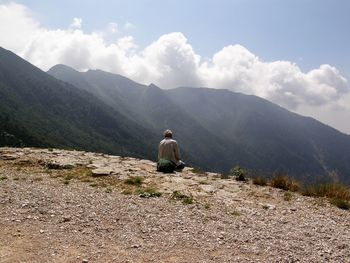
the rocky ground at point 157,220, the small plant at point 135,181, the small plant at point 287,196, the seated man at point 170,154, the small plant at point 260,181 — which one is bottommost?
the rocky ground at point 157,220

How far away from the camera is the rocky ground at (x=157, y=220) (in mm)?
8828

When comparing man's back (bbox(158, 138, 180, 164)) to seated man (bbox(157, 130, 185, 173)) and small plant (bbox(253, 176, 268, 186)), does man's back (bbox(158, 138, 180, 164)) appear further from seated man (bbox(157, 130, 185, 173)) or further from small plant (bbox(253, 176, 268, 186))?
small plant (bbox(253, 176, 268, 186))

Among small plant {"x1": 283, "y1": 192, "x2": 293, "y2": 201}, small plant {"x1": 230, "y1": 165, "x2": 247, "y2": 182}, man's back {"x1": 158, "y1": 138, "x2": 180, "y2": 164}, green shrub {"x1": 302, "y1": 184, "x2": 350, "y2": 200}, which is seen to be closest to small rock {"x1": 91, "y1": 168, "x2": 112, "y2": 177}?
man's back {"x1": 158, "y1": 138, "x2": 180, "y2": 164}

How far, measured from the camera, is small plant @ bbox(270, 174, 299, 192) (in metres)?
16.2

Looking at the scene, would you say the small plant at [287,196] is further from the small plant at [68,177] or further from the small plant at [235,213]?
the small plant at [68,177]

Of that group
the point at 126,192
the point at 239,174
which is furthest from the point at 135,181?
the point at 239,174

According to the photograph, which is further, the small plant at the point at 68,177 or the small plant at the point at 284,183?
the small plant at the point at 284,183

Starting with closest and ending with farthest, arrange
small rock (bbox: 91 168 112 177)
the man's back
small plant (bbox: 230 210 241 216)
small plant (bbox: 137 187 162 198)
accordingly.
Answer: small plant (bbox: 230 210 241 216), small plant (bbox: 137 187 162 198), small rock (bbox: 91 168 112 177), the man's back

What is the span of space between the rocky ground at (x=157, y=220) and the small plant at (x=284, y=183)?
756 mm

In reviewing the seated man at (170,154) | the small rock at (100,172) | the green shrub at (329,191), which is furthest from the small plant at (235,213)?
the small rock at (100,172)

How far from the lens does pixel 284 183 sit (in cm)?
1645

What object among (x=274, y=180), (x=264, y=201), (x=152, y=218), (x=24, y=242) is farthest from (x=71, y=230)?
(x=274, y=180)

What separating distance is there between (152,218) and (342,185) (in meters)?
9.34

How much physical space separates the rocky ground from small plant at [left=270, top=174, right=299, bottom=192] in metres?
0.76
